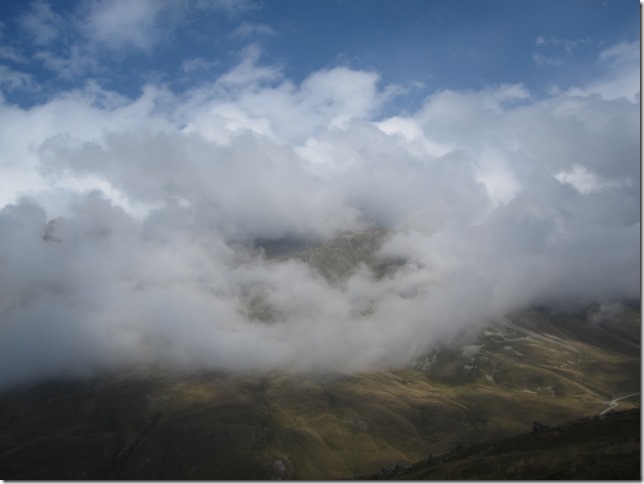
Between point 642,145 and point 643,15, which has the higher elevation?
point 643,15

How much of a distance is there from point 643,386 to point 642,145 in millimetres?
19004

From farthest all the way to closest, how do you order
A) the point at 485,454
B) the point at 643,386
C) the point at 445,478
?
the point at 485,454 < the point at 445,478 < the point at 643,386

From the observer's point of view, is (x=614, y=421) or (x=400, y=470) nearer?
(x=614, y=421)

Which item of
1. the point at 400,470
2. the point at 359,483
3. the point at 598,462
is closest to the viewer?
the point at 598,462

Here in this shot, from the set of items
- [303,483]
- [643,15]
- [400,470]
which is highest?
[643,15]

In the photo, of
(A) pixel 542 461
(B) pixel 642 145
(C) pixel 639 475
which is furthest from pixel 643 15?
(A) pixel 542 461

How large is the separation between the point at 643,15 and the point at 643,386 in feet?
97.0

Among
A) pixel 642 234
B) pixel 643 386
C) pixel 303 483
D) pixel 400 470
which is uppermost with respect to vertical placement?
pixel 642 234

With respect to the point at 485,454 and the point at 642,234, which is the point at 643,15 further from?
the point at 485,454

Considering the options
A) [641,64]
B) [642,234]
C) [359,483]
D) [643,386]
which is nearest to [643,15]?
[641,64]

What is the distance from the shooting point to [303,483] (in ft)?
127

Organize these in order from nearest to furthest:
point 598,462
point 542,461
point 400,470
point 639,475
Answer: point 639,475 < point 598,462 < point 542,461 < point 400,470

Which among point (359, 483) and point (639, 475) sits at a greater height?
point (639, 475)

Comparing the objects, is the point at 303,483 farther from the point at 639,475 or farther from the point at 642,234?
the point at 642,234
